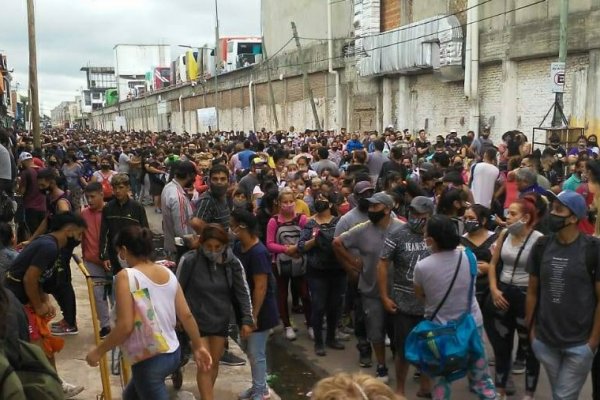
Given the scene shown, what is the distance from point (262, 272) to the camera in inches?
214

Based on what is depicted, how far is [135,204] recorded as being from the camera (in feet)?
22.0

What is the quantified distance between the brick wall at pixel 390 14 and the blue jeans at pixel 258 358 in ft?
76.7

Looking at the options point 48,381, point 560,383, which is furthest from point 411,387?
point 48,381

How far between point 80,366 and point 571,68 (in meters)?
15.4

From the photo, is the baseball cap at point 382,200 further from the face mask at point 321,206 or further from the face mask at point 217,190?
the face mask at point 217,190

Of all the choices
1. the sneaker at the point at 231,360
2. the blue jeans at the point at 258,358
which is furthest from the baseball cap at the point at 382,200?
the sneaker at the point at 231,360

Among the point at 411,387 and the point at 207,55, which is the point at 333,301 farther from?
the point at 207,55

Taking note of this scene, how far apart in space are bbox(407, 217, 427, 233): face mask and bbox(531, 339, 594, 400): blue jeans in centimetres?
131

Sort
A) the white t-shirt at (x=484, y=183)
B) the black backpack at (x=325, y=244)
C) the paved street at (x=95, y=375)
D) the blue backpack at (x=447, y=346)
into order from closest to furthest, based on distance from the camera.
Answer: the blue backpack at (x=447, y=346) → the paved street at (x=95, y=375) → the black backpack at (x=325, y=244) → the white t-shirt at (x=484, y=183)

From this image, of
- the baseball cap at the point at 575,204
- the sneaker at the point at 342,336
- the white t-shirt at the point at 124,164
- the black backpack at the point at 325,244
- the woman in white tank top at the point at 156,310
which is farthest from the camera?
the white t-shirt at the point at 124,164

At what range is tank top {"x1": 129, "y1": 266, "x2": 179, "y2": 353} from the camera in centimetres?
409

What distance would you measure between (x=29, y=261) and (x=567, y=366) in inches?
149

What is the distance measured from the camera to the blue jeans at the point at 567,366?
14.1 ft

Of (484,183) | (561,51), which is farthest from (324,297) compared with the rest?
(561,51)
